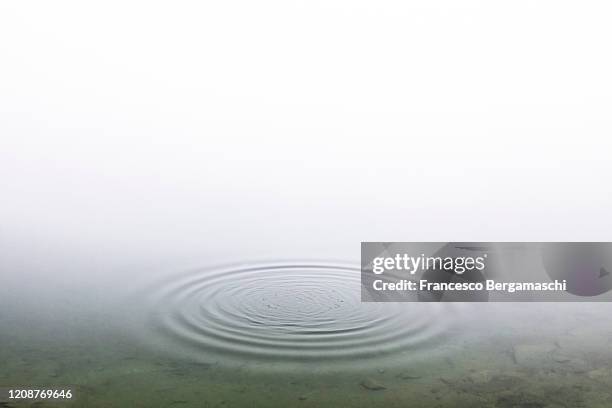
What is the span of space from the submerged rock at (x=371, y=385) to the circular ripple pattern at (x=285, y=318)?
605 millimetres

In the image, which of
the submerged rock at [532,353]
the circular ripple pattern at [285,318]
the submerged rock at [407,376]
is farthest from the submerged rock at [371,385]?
the submerged rock at [532,353]

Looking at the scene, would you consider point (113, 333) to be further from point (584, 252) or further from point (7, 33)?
point (7, 33)

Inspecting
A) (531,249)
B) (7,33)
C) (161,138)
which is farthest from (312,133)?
(7,33)

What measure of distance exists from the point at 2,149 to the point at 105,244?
15.4 meters

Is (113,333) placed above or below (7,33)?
below

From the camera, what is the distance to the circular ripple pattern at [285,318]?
26.5 feet

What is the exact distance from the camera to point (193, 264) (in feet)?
39.9

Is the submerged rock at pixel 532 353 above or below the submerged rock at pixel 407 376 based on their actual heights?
above

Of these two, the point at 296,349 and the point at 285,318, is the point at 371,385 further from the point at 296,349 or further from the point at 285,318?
the point at 285,318

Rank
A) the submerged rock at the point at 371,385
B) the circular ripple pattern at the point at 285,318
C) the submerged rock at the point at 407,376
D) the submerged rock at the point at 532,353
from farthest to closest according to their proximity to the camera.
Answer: the circular ripple pattern at the point at 285,318 < the submerged rock at the point at 532,353 < the submerged rock at the point at 407,376 < the submerged rock at the point at 371,385

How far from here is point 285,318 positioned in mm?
9164

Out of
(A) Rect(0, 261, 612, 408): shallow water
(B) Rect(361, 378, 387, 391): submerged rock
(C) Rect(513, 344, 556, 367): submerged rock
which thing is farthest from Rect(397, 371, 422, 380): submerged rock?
(C) Rect(513, 344, 556, 367): submerged rock

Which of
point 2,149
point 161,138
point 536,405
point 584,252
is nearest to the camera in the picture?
point 536,405

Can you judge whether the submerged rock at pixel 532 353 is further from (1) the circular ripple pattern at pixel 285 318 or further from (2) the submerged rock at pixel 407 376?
(2) the submerged rock at pixel 407 376
